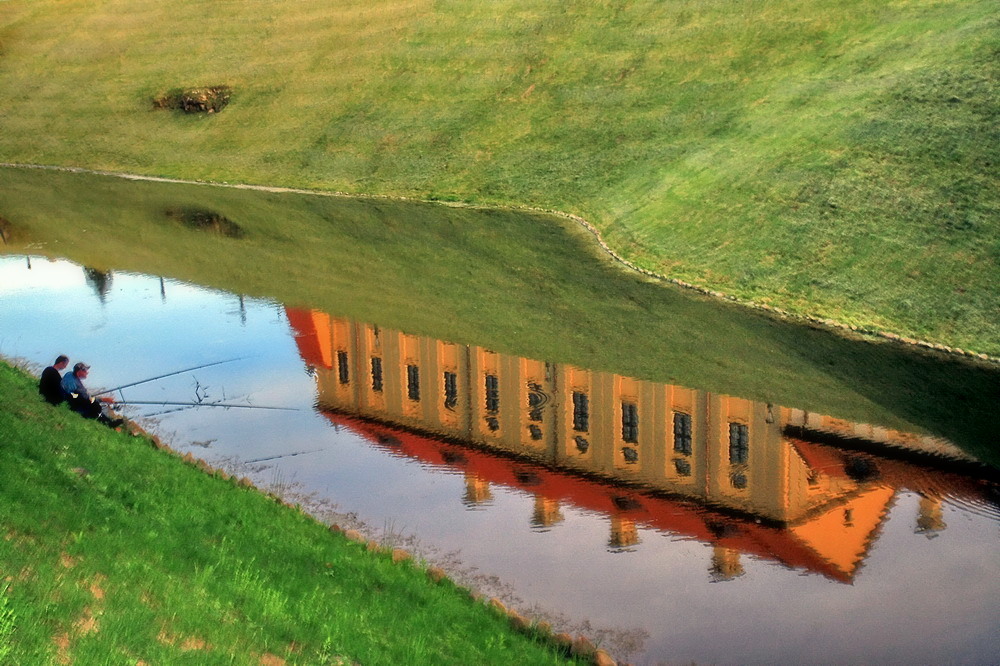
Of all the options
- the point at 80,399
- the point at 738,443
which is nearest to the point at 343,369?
the point at 80,399

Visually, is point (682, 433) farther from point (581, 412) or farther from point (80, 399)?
point (80, 399)

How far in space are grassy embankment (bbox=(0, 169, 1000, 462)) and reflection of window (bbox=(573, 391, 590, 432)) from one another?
2187mm

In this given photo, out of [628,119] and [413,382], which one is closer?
[413,382]

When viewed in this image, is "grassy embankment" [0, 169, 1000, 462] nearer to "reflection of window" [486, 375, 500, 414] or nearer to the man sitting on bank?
"reflection of window" [486, 375, 500, 414]

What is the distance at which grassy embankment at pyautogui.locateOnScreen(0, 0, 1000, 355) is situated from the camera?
44531 millimetres

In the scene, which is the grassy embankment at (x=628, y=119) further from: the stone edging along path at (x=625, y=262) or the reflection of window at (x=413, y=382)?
the reflection of window at (x=413, y=382)

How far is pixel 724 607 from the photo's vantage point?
21.2m

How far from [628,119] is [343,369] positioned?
40.3 m

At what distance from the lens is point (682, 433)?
31125mm

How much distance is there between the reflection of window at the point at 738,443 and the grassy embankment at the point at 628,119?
10.5 m

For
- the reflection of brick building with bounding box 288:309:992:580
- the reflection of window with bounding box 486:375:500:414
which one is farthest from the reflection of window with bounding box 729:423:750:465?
the reflection of window with bounding box 486:375:500:414

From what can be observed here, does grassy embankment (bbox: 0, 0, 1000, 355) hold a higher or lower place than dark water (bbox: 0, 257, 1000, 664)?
higher

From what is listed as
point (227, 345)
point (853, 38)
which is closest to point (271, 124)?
point (853, 38)

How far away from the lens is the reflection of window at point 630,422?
103ft
